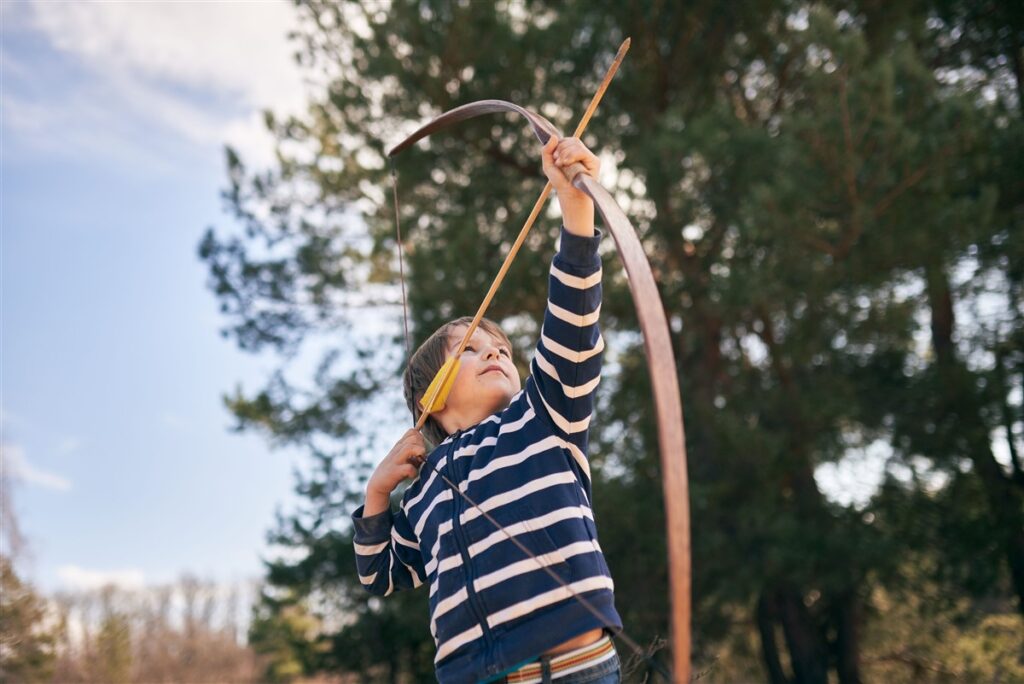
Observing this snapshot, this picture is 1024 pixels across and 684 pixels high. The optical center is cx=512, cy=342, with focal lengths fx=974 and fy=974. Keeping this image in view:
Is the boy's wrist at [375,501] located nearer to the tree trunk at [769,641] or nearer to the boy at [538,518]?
the boy at [538,518]

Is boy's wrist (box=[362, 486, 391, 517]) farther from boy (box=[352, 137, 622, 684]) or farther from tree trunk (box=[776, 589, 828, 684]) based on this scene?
tree trunk (box=[776, 589, 828, 684])

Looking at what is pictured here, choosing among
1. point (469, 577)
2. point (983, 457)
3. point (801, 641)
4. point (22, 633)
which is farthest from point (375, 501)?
point (801, 641)

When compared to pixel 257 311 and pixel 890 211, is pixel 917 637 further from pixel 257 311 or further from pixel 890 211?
pixel 257 311

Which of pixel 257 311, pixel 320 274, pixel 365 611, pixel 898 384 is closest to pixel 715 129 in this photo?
pixel 898 384

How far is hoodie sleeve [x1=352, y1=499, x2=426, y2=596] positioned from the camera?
236cm

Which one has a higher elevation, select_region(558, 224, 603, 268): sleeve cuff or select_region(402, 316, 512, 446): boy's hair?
select_region(402, 316, 512, 446): boy's hair

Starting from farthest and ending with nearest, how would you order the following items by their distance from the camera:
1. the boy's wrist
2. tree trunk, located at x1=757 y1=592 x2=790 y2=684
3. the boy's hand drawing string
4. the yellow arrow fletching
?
tree trunk, located at x1=757 y1=592 x2=790 y2=684 → the boy's wrist → the yellow arrow fletching → the boy's hand drawing string

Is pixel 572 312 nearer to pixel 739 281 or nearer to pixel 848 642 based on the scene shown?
pixel 739 281

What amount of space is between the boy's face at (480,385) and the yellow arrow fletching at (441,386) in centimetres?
3

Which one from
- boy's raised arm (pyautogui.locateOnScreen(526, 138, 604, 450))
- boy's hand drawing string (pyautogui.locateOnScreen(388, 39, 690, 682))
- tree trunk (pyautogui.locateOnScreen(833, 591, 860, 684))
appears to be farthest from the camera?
tree trunk (pyautogui.locateOnScreen(833, 591, 860, 684))

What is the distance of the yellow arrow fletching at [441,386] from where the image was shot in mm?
2236

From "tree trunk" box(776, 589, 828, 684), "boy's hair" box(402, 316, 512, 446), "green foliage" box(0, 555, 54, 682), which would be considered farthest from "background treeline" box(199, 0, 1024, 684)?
"boy's hair" box(402, 316, 512, 446)

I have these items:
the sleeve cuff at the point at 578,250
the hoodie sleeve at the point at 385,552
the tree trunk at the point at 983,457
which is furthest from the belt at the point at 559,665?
the tree trunk at the point at 983,457

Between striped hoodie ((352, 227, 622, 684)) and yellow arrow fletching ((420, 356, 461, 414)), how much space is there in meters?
0.15
